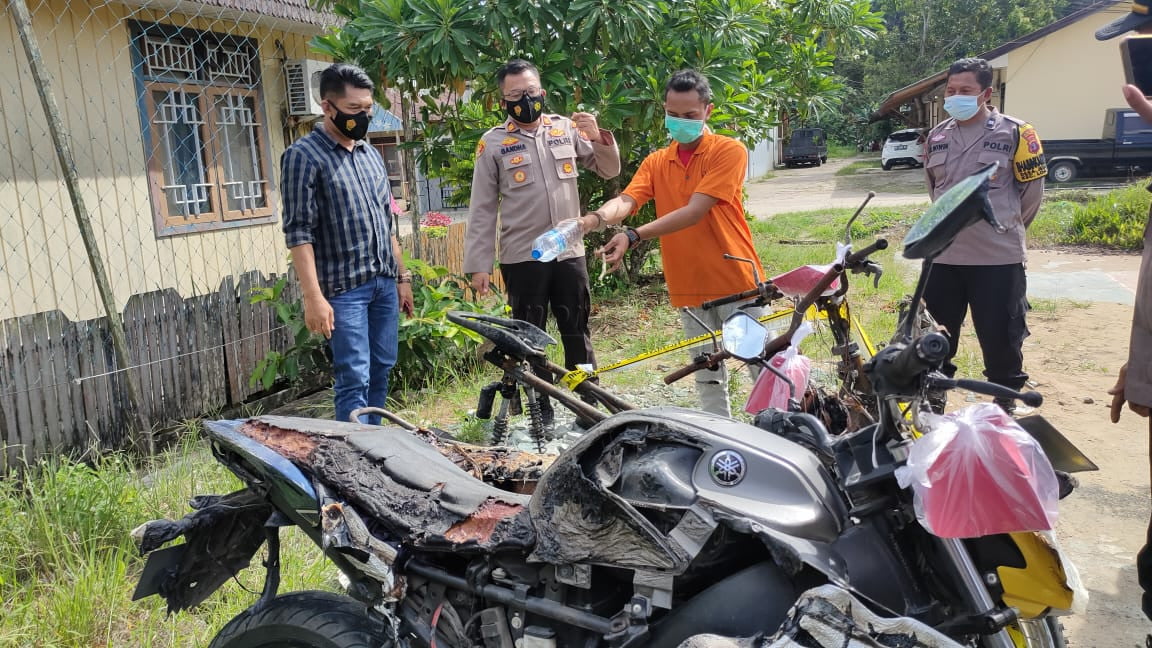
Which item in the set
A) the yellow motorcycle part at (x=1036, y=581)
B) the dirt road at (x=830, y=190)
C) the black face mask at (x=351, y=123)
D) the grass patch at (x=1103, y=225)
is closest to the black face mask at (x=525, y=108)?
the black face mask at (x=351, y=123)

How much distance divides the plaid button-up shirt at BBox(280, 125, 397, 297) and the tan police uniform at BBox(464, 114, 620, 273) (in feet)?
2.15

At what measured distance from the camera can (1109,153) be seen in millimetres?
19172

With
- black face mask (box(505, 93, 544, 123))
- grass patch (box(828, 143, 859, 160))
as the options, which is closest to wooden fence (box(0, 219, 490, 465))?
black face mask (box(505, 93, 544, 123))

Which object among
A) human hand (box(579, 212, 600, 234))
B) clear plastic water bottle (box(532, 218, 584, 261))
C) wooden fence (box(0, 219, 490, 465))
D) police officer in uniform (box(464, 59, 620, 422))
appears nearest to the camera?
clear plastic water bottle (box(532, 218, 584, 261))

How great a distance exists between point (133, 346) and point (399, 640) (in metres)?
3.62

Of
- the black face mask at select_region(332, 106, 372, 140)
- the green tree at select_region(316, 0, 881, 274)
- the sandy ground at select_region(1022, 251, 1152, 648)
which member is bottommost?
the sandy ground at select_region(1022, 251, 1152, 648)

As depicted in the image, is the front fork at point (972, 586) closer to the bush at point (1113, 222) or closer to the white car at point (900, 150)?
the bush at point (1113, 222)

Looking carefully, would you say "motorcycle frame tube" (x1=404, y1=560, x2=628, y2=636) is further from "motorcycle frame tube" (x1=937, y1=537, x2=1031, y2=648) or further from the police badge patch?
the police badge patch

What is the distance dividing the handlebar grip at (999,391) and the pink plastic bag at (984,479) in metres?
0.04

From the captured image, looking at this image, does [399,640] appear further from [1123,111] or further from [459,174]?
[1123,111]

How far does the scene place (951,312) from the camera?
404 cm

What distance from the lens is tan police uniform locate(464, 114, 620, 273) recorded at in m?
4.37

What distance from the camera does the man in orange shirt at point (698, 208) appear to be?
12.2ft

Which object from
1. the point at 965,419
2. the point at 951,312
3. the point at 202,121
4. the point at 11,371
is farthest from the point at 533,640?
the point at 202,121
